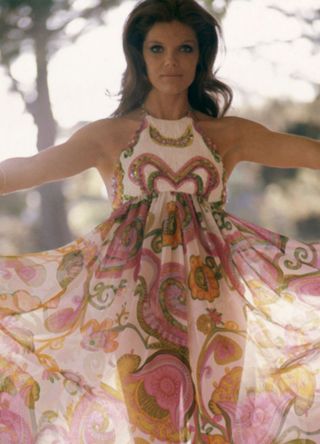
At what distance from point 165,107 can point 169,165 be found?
153 millimetres

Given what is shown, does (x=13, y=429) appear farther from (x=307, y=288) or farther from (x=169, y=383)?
(x=307, y=288)

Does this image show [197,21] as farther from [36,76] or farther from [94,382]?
[36,76]

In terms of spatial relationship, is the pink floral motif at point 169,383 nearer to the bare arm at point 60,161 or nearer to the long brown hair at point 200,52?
the bare arm at point 60,161

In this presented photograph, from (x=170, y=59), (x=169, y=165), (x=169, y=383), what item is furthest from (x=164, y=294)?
(x=170, y=59)

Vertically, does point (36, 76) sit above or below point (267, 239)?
above

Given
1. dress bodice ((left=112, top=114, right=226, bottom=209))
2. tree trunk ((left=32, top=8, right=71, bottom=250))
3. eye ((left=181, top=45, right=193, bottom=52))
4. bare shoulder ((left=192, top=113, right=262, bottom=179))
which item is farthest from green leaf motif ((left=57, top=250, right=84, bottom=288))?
tree trunk ((left=32, top=8, right=71, bottom=250))

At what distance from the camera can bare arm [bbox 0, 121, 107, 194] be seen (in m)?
1.99

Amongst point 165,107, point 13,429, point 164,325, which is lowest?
point 13,429

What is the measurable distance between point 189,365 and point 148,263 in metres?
0.21

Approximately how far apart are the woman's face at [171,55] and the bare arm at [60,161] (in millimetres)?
160

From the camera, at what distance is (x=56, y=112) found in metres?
3.46

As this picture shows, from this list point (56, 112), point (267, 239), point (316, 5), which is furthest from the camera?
point (316, 5)

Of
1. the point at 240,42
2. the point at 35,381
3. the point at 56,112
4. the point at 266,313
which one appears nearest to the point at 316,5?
the point at 240,42

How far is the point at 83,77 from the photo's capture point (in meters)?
3.42
